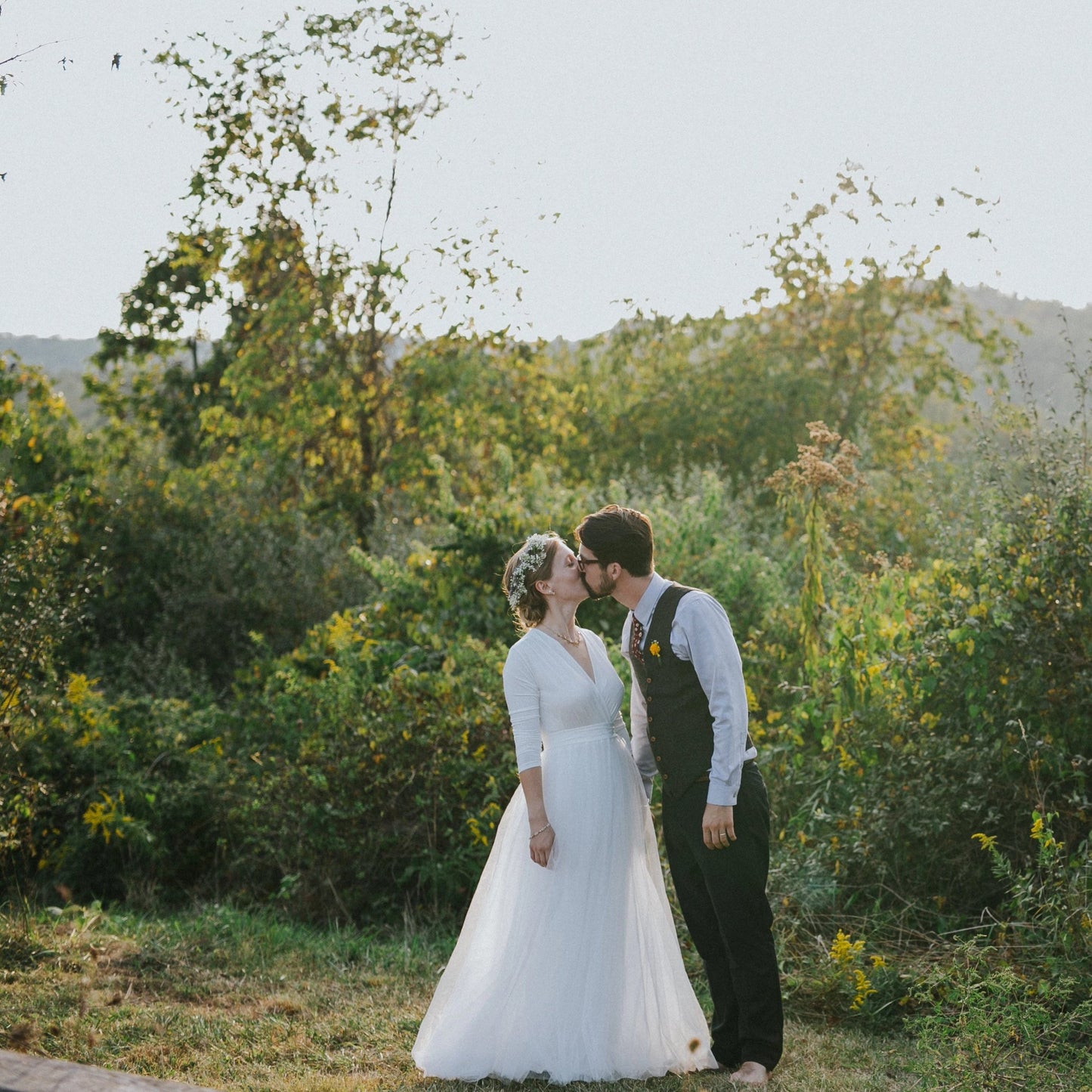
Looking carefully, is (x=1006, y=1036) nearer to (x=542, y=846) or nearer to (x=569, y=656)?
(x=542, y=846)

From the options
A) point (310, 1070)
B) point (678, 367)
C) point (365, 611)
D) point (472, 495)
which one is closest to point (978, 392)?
point (678, 367)

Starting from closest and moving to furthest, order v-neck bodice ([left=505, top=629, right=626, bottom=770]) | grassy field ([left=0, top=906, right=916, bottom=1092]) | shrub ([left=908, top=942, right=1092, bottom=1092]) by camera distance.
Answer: shrub ([left=908, top=942, right=1092, bottom=1092]) < grassy field ([left=0, top=906, right=916, bottom=1092]) < v-neck bodice ([left=505, top=629, right=626, bottom=770])

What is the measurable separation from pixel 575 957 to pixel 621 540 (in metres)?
1.50

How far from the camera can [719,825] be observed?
4.16 meters

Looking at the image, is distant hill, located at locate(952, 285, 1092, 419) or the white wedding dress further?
distant hill, located at locate(952, 285, 1092, 419)

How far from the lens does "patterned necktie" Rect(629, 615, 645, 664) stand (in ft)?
14.6

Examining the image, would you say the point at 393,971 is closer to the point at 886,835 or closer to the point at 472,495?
the point at 886,835

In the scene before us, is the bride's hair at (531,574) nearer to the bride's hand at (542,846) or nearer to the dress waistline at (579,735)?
the dress waistline at (579,735)

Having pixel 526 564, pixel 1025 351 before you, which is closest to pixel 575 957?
pixel 526 564

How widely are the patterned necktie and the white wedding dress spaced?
6.3 inches

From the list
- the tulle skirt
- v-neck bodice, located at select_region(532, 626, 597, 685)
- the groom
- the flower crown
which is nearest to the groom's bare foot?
the groom

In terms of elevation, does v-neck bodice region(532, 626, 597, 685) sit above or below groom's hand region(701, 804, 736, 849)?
above

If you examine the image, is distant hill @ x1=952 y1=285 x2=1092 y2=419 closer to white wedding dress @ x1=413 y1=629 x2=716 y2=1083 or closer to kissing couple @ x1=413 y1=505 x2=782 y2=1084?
kissing couple @ x1=413 y1=505 x2=782 y2=1084

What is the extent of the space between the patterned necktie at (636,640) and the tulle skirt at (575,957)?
1.04 ft
